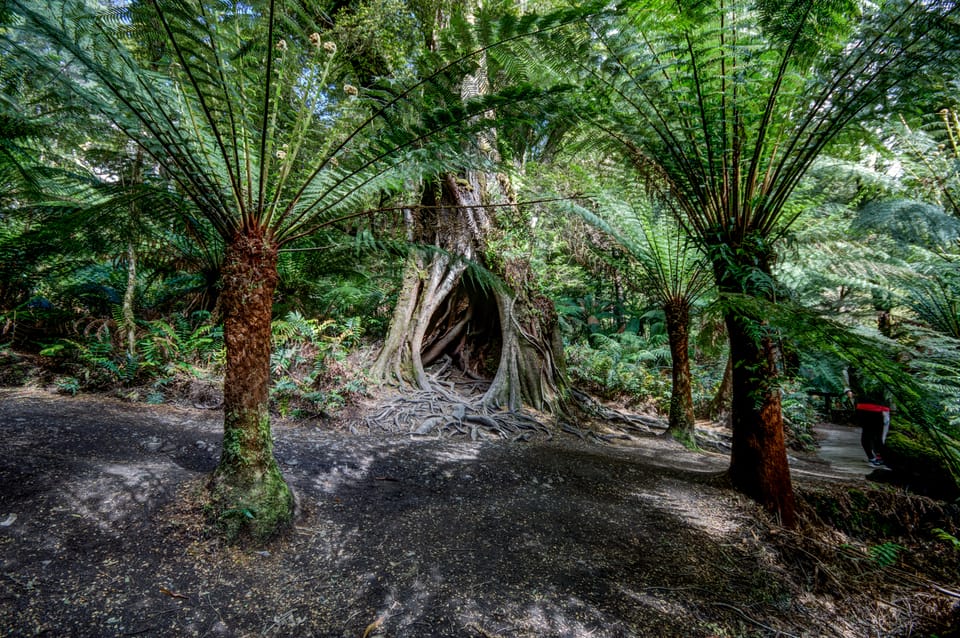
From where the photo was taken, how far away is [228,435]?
1927 millimetres

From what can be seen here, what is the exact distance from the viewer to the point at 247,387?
1.93m

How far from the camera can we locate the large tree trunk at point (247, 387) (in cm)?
189

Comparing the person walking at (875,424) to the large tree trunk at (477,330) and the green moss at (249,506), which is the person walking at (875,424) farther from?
the green moss at (249,506)

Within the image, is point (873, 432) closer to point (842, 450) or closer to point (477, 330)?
point (842, 450)

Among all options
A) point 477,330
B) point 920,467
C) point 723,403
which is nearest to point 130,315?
point 477,330

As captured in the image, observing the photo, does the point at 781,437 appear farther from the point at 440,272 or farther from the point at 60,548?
the point at 440,272

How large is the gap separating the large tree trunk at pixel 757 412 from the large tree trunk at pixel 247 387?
9.57 ft

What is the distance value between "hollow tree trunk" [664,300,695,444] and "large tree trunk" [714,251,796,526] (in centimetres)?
215

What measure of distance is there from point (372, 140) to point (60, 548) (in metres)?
2.40

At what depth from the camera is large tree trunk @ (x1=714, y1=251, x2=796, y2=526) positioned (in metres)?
2.46

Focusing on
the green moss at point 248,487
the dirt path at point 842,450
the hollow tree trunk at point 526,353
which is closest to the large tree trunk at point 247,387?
the green moss at point 248,487

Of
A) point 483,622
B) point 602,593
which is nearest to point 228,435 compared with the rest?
point 483,622

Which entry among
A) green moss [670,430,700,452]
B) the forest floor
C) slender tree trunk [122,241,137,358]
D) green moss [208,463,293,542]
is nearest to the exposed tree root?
green moss [670,430,700,452]

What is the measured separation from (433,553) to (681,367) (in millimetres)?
4089
